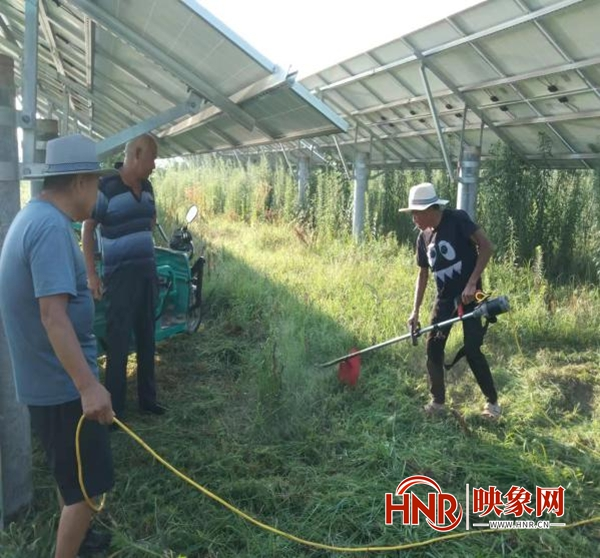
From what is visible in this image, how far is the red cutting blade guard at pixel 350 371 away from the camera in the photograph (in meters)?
4.49

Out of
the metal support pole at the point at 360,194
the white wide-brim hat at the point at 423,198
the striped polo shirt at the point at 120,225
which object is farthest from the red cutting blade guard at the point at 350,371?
the metal support pole at the point at 360,194

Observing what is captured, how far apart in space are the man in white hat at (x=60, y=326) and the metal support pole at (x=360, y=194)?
8.11 metres

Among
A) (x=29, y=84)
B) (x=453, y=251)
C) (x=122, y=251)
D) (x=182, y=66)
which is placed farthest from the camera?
(x=182, y=66)

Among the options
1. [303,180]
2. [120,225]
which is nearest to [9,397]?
[120,225]

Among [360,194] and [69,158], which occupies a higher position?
[360,194]

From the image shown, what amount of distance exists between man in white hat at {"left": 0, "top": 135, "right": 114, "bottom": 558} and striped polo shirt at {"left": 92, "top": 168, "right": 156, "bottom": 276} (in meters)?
1.47

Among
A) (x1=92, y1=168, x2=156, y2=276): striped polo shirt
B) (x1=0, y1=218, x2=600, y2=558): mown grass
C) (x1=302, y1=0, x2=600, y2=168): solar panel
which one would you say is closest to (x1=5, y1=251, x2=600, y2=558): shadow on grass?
(x1=0, y1=218, x2=600, y2=558): mown grass

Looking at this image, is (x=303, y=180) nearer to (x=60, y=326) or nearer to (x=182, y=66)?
(x=182, y=66)

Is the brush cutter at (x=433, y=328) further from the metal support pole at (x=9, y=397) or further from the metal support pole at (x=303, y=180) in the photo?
the metal support pole at (x=303, y=180)

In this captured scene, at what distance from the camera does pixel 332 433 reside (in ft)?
12.5

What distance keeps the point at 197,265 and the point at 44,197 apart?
2809 mm

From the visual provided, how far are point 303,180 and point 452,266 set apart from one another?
9.34 metres

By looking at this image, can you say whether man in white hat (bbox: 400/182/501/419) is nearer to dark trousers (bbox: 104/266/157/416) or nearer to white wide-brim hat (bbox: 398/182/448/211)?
white wide-brim hat (bbox: 398/182/448/211)

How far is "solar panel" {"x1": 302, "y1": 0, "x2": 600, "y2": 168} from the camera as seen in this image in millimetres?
5516
